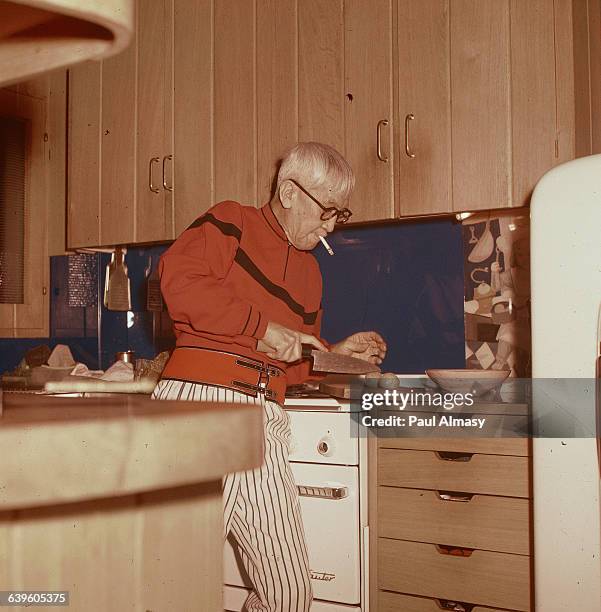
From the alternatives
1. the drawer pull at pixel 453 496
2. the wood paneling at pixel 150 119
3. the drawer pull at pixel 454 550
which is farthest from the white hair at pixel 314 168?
the wood paneling at pixel 150 119

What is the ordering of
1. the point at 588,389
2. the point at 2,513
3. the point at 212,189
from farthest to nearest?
the point at 212,189, the point at 588,389, the point at 2,513

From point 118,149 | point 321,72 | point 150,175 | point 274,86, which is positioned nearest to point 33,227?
point 118,149

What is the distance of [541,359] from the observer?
1762 millimetres

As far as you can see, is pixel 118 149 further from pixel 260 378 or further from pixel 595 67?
pixel 595 67

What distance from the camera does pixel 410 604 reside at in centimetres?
214

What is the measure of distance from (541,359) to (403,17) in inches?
51.1

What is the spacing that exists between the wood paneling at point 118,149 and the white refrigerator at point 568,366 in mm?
1905

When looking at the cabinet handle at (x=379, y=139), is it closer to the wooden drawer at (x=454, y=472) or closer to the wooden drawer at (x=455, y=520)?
the wooden drawer at (x=454, y=472)

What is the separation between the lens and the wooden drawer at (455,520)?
78.7 inches

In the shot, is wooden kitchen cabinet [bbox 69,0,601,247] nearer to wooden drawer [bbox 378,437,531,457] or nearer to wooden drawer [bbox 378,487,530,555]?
wooden drawer [bbox 378,437,531,457]

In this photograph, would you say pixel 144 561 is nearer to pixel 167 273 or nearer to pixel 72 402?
pixel 72 402

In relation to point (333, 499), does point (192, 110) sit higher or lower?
higher

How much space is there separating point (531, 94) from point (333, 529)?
1.40 metres

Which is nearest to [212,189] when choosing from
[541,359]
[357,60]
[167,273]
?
[357,60]
